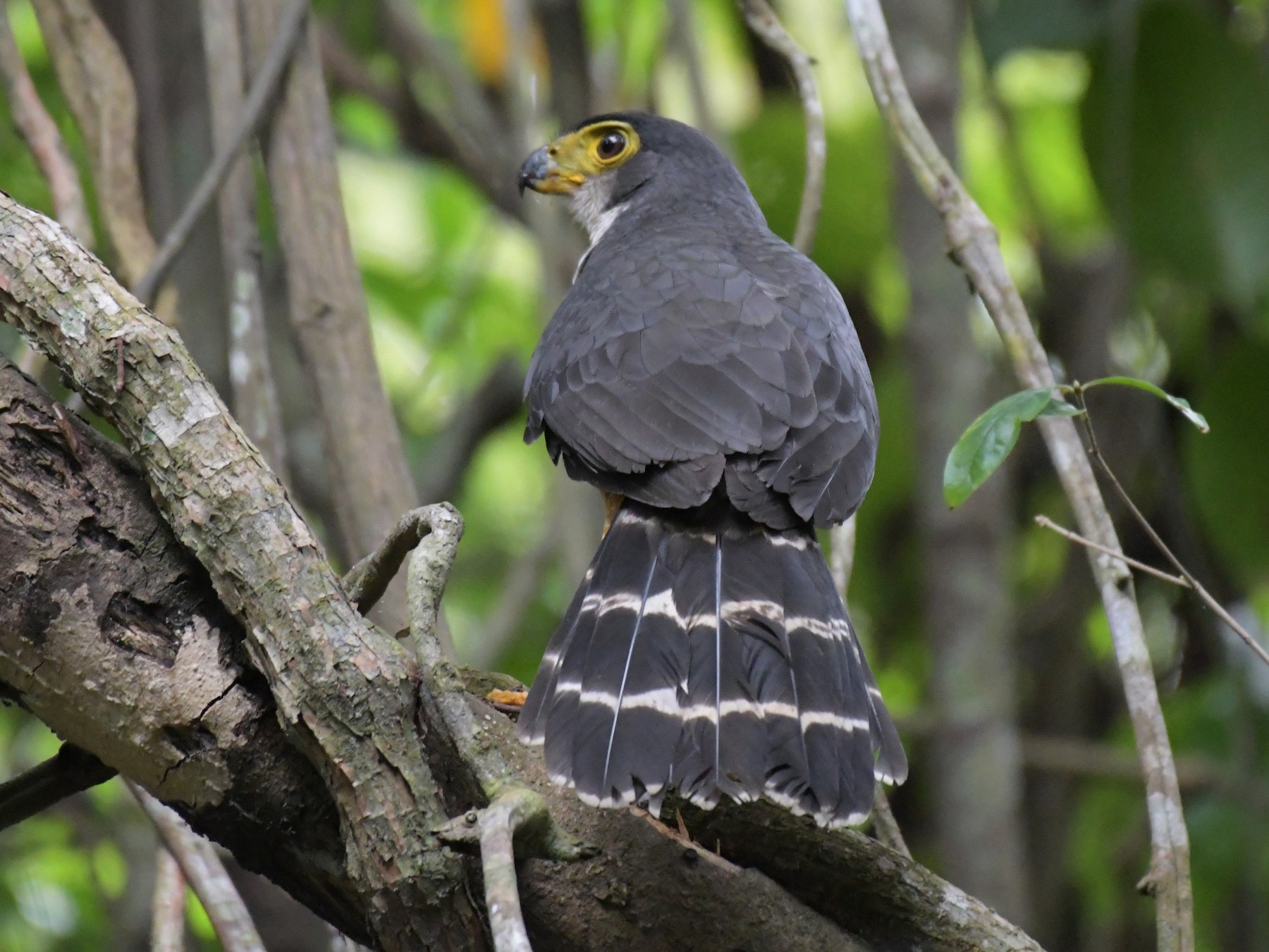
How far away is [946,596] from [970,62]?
315 centimetres

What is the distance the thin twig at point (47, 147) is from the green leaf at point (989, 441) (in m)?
1.91

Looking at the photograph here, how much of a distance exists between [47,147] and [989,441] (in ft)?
7.14

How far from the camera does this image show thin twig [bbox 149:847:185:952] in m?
2.58

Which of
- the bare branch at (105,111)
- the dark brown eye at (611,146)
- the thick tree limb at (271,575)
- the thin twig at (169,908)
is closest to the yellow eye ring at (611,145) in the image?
the dark brown eye at (611,146)

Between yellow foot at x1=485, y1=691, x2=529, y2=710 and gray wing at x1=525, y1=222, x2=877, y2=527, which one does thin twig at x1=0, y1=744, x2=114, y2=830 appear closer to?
yellow foot at x1=485, y1=691, x2=529, y2=710

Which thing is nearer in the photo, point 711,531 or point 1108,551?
point 1108,551

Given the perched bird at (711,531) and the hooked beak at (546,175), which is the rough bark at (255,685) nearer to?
the perched bird at (711,531)

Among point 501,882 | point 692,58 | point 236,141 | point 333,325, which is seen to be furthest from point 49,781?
point 692,58

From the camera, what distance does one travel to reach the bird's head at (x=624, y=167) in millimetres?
4246

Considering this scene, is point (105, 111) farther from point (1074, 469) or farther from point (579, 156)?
point (1074, 469)

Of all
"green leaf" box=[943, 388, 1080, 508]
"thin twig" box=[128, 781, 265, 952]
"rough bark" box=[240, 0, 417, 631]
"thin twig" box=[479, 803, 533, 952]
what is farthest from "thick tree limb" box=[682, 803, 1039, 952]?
"rough bark" box=[240, 0, 417, 631]

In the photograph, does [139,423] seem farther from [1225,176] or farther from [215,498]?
[1225,176]

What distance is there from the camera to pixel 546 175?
448cm

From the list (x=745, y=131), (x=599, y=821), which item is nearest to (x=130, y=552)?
(x=599, y=821)
